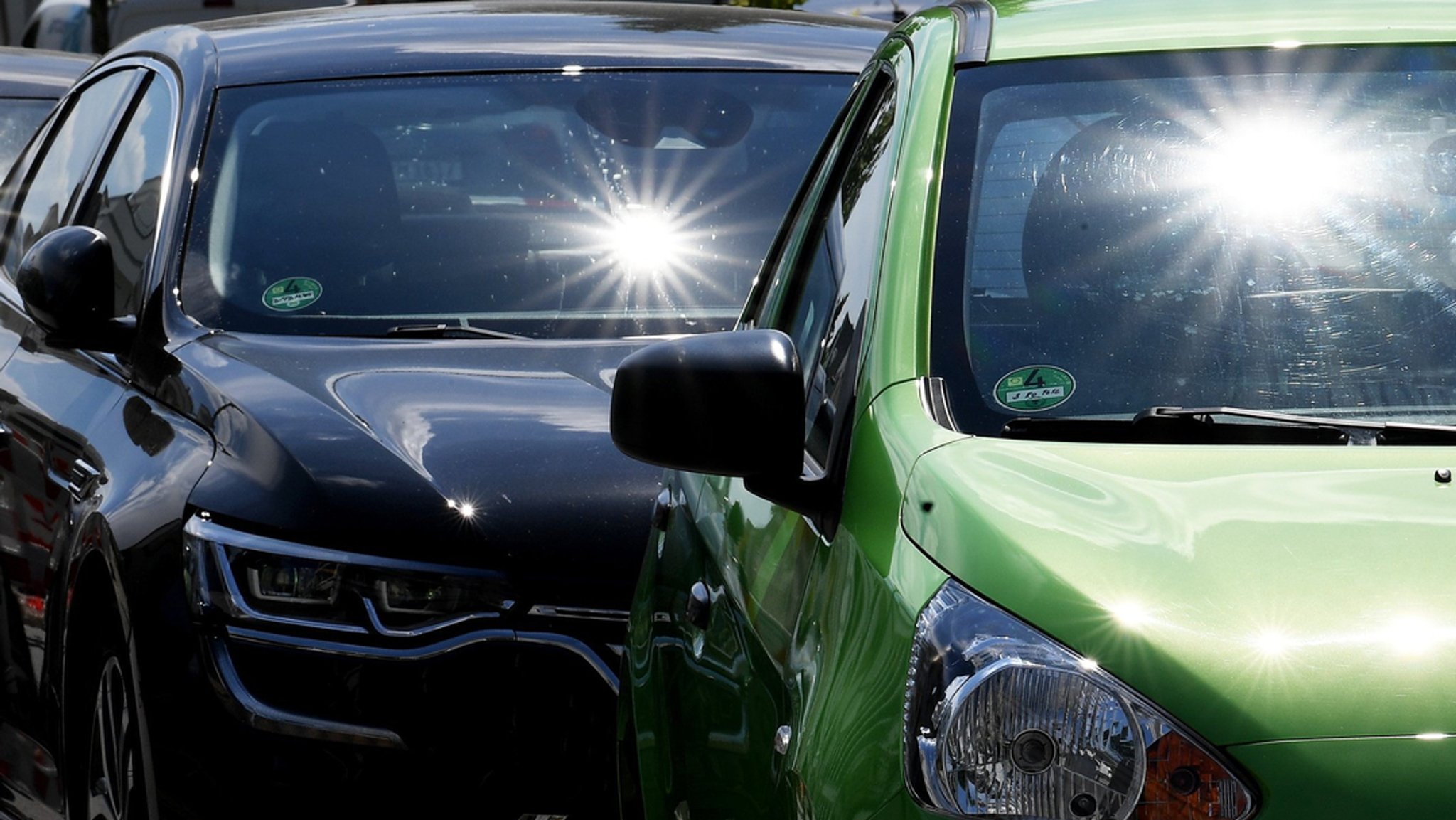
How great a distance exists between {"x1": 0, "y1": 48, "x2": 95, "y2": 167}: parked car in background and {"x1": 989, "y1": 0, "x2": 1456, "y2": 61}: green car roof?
645 cm

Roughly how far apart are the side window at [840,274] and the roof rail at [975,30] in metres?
0.12

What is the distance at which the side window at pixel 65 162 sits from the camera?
5.98 m

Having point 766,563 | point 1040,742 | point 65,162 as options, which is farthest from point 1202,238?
point 65,162

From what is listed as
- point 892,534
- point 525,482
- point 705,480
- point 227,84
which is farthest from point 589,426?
point 892,534

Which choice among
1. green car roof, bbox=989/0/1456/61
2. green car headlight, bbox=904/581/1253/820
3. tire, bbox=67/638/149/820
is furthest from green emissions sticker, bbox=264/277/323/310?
green car headlight, bbox=904/581/1253/820

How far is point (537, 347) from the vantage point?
4805 millimetres

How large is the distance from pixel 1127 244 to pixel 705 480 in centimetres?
71

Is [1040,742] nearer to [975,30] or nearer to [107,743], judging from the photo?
[975,30]

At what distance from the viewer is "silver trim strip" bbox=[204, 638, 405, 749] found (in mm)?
3893

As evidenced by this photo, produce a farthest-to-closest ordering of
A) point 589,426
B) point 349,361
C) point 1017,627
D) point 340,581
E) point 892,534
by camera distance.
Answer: point 349,361 < point 589,426 < point 340,581 < point 892,534 < point 1017,627

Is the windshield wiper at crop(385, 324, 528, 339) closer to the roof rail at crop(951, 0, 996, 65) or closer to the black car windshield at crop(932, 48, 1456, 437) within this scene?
the roof rail at crop(951, 0, 996, 65)

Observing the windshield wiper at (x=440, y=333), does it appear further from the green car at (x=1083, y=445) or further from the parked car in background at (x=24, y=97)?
the parked car in background at (x=24, y=97)

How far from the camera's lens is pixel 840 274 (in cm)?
309

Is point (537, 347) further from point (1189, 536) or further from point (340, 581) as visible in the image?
point (1189, 536)
